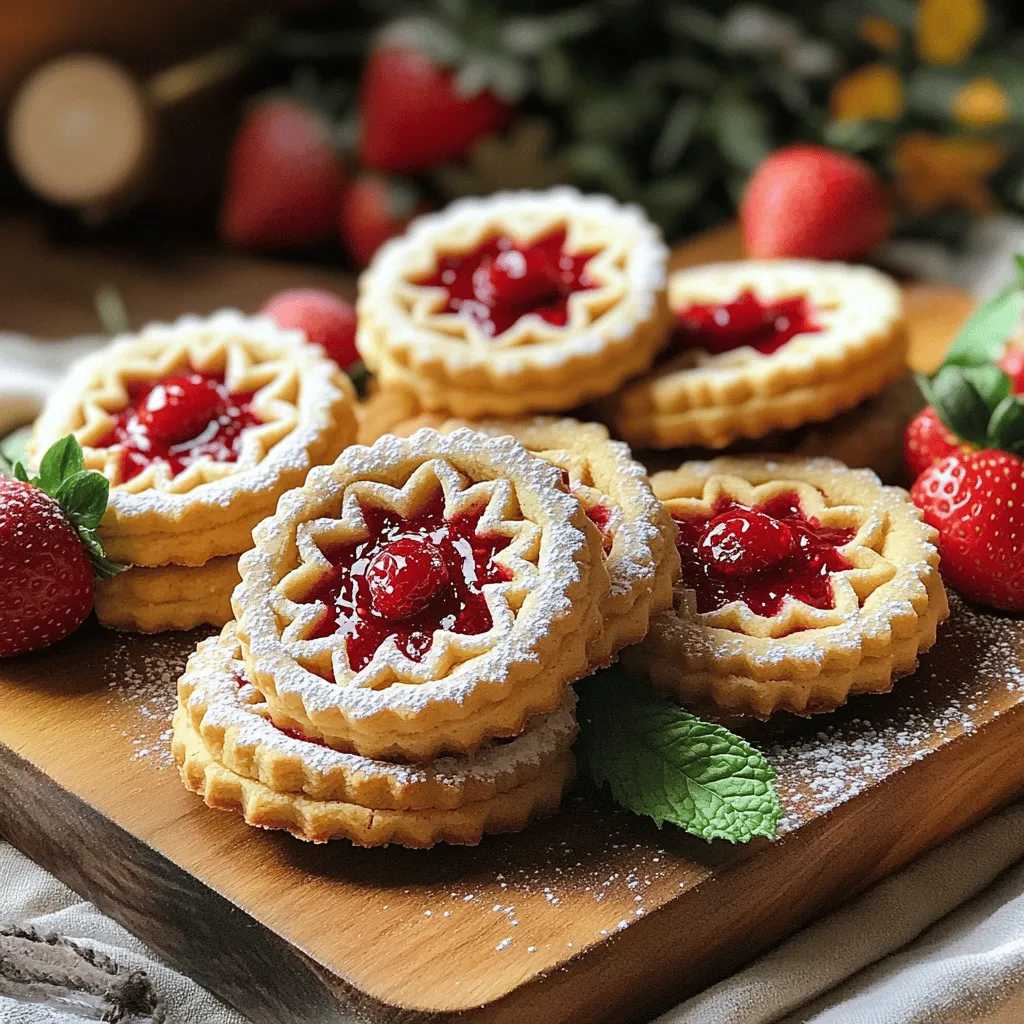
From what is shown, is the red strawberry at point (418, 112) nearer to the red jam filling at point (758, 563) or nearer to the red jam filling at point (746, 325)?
the red jam filling at point (746, 325)

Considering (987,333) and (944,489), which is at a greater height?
(987,333)

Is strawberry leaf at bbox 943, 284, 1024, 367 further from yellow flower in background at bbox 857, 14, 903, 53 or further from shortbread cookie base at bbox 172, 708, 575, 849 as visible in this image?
yellow flower in background at bbox 857, 14, 903, 53

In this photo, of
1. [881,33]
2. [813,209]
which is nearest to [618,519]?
[813,209]

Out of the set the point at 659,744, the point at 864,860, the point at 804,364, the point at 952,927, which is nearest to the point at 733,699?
the point at 659,744

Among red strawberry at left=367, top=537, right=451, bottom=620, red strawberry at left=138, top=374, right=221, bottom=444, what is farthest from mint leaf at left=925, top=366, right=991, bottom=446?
red strawberry at left=138, top=374, right=221, bottom=444

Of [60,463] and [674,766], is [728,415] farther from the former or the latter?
[60,463]
